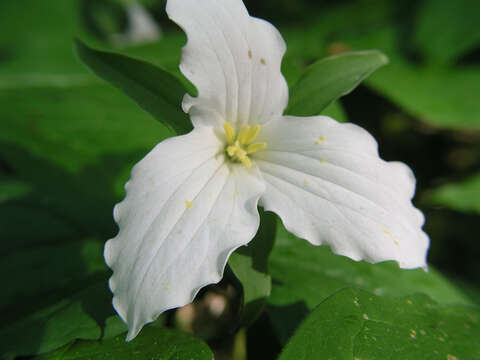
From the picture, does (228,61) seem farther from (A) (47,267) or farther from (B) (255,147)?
(A) (47,267)

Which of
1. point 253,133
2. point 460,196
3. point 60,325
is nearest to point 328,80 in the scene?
point 253,133

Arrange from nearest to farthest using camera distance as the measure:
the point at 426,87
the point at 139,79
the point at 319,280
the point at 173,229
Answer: the point at 173,229, the point at 139,79, the point at 319,280, the point at 426,87

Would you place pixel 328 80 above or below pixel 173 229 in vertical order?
above

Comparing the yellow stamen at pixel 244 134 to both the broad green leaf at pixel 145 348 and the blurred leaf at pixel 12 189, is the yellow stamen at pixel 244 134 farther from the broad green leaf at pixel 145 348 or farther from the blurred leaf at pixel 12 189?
the blurred leaf at pixel 12 189

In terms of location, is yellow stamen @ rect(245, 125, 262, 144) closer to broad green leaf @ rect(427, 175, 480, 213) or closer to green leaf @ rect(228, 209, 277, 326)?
green leaf @ rect(228, 209, 277, 326)

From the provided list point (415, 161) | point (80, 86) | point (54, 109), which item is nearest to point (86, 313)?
point (54, 109)

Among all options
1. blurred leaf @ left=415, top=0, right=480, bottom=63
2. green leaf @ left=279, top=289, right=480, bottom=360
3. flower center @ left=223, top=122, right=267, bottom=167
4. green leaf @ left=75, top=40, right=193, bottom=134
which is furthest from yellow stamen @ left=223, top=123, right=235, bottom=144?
blurred leaf @ left=415, top=0, right=480, bottom=63

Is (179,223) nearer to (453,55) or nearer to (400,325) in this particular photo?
(400,325)

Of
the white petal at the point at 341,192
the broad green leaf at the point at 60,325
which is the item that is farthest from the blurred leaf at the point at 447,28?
the broad green leaf at the point at 60,325
